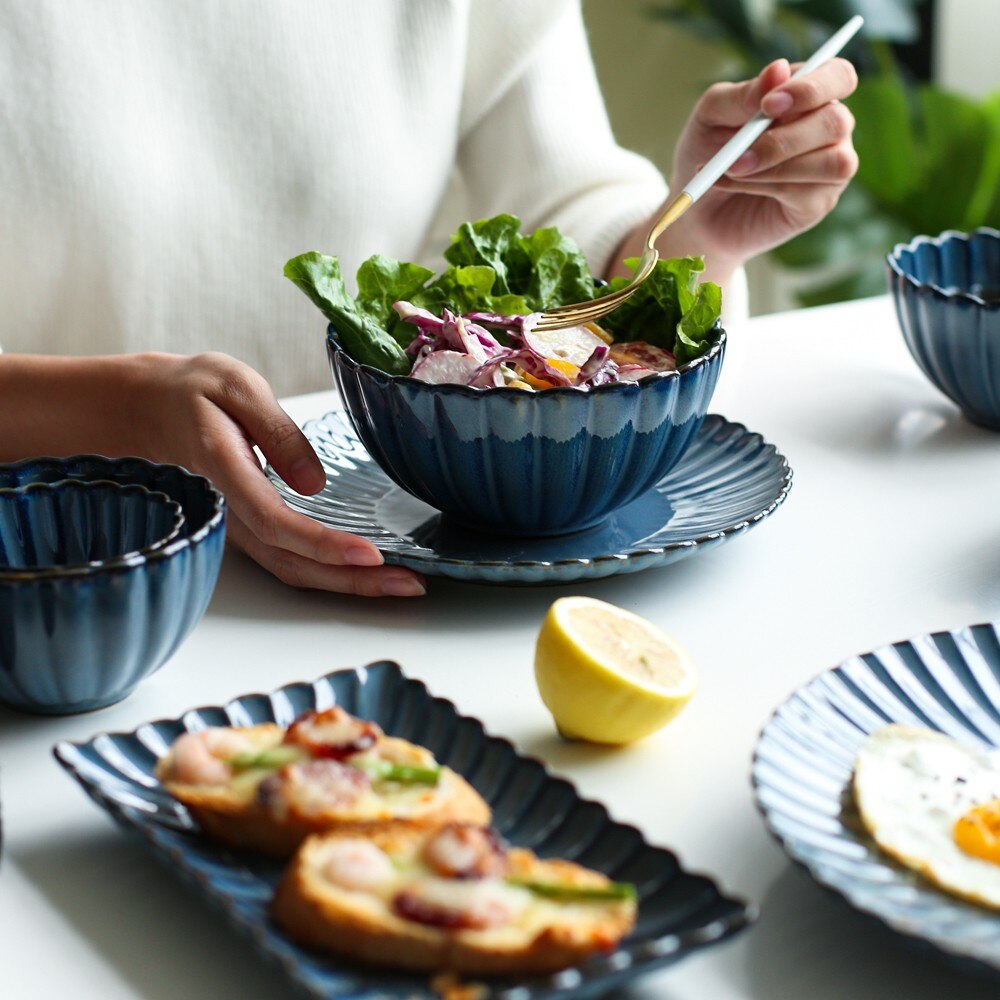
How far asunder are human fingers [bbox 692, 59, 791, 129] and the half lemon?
71cm

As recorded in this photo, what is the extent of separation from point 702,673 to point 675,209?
1.64 feet

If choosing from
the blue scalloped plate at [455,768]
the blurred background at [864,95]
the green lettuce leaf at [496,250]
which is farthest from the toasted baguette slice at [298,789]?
the blurred background at [864,95]

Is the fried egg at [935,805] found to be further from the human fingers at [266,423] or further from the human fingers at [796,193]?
the human fingers at [796,193]

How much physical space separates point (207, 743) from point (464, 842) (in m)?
0.15

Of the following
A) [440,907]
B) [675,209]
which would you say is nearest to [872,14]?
[675,209]

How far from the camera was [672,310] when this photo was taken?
1040mm

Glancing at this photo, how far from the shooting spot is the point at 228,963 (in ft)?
1.85

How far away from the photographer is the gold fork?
106 cm

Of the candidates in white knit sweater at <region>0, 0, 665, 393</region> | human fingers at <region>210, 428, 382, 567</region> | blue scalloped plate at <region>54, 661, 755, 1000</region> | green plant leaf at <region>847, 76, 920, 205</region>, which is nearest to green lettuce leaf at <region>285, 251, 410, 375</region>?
human fingers at <region>210, 428, 382, 567</region>

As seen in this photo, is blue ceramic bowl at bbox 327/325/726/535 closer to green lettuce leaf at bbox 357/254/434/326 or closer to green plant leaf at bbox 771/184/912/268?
green lettuce leaf at bbox 357/254/434/326

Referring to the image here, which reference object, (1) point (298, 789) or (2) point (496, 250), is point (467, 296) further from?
(1) point (298, 789)

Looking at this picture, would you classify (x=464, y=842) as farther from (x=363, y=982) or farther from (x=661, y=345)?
(x=661, y=345)

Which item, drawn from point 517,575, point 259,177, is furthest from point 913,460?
point 259,177

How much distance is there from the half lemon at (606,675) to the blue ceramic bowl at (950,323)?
22.5 inches
